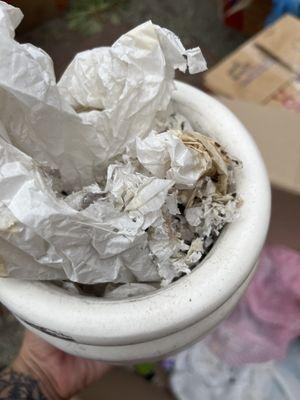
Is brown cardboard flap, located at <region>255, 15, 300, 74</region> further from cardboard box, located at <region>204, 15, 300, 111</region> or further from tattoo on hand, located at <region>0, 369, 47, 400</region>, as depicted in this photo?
tattoo on hand, located at <region>0, 369, 47, 400</region>

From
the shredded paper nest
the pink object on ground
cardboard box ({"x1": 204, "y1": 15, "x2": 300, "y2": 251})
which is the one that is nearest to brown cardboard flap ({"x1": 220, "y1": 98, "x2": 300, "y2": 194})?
cardboard box ({"x1": 204, "y1": 15, "x2": 300, "y2": 251})

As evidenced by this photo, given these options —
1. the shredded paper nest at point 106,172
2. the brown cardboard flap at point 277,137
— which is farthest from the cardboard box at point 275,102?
the shredded paper nest at point 106,172

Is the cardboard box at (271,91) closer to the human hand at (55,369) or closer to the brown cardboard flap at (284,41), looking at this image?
the brown cardboard flap at (284,41)

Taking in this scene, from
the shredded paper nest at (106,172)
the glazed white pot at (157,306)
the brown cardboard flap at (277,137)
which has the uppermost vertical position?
the shredded paper nest at (106,172)

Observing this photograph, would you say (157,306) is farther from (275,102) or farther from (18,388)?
(275,102)

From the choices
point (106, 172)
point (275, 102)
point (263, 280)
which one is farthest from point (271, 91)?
point (106, 172)

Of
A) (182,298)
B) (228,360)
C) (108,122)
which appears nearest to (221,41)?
(228,360)

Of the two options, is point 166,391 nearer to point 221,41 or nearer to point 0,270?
point 0,270
